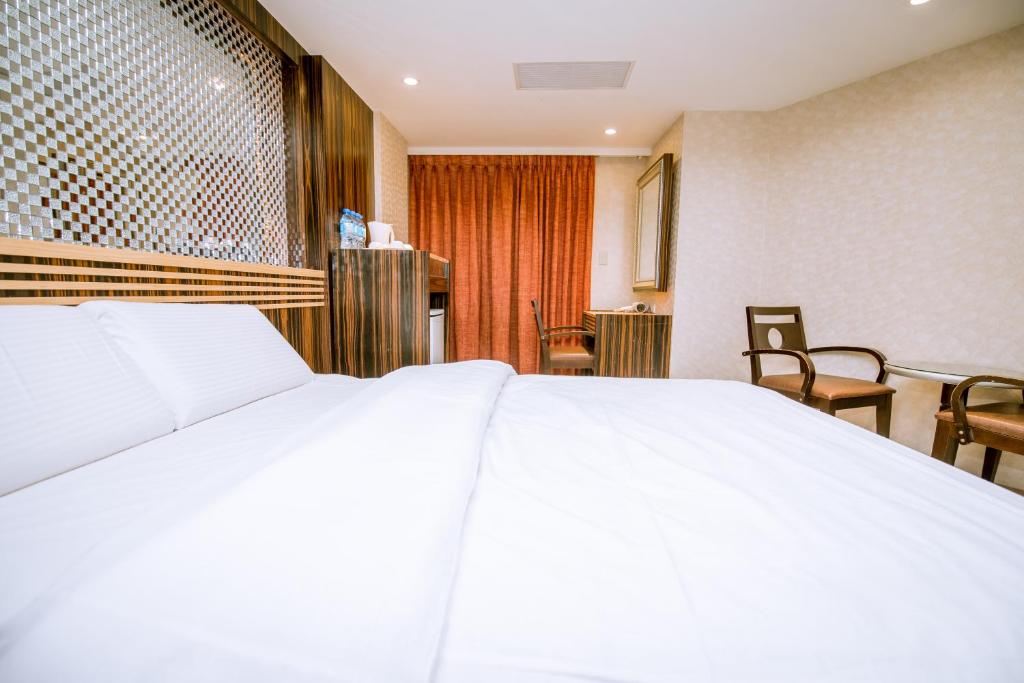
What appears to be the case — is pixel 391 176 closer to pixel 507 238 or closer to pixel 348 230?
pixel 348 230

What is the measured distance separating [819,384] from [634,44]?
2.35 m

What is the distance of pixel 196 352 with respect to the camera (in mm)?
1149

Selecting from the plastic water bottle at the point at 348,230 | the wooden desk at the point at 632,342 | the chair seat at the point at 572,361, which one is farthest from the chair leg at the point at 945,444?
the plastic water bottle at the point at 348,230

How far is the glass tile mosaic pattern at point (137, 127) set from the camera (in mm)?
1162

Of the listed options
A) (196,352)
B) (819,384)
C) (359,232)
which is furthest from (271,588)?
(819,384)

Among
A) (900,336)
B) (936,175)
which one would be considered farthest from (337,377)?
(936,175)

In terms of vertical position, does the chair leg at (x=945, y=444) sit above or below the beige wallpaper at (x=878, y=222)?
below

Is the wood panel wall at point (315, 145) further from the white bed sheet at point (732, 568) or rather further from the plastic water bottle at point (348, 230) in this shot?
the white bed sheet at point (732, 568)

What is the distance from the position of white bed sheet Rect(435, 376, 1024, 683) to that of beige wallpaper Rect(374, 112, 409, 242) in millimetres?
3128

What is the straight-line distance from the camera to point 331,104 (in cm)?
263

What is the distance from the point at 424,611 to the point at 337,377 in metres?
1.50

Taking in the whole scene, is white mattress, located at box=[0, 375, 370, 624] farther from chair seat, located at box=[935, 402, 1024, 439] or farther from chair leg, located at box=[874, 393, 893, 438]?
chair leg, located at box=[874, 393, 893, 438]

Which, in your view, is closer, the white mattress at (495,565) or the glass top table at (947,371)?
the white mattress at (495,565)

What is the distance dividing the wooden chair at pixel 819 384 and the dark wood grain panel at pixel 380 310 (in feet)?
7.51
